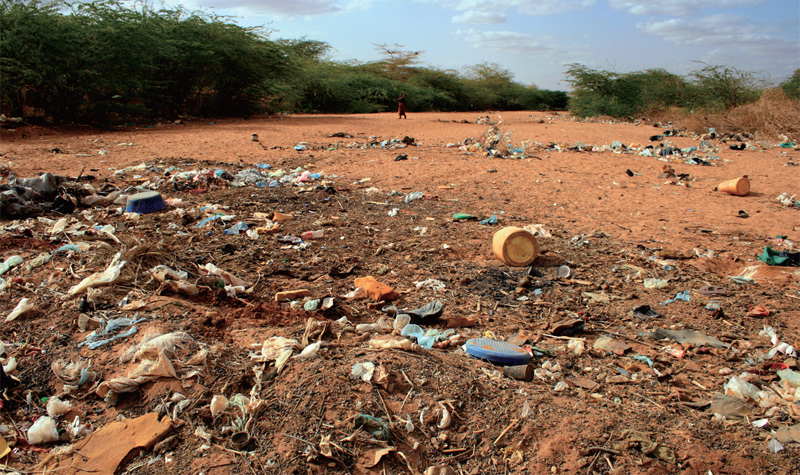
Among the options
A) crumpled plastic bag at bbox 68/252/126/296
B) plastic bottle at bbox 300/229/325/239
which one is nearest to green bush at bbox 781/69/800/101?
plastic bottle at bbox 300/229/325/239

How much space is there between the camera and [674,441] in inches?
74.9

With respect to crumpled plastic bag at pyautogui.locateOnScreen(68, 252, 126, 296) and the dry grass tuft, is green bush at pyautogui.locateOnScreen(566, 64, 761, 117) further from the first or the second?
crumpled plastic bag at pyautogui.locateOnScreen(68, 252, 126, 296)

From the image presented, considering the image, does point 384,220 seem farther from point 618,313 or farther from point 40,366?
point 40,366


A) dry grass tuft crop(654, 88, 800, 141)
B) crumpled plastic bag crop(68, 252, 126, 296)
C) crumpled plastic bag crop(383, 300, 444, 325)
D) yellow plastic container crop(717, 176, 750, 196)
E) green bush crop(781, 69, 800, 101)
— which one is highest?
green bush crop(781, 69, 800, 101)

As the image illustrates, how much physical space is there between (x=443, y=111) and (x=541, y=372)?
22.8 m

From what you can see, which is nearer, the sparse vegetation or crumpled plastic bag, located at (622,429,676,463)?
crumpled plastic bag, located at (622,429,676,463)

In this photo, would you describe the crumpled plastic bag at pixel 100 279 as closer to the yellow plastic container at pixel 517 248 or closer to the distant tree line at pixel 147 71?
the yellow plastic container at pixel 517 248

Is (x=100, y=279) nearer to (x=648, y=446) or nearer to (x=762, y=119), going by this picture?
(x=648, y=446)

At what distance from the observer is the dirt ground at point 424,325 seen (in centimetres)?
187

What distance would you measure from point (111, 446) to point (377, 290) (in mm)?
1783

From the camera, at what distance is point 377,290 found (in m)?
3.30

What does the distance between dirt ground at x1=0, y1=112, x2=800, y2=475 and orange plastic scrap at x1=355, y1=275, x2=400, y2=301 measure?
0.18 ft

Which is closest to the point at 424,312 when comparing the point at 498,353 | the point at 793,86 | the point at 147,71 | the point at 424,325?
the point at 424,325

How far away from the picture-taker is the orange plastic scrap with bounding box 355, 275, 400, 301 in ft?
10.8
